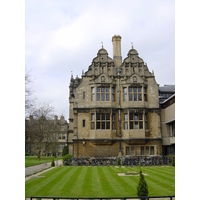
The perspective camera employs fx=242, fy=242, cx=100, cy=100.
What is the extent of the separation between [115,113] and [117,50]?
7.93 metres

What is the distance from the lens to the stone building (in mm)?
25766

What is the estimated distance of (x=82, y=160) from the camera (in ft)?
82.1

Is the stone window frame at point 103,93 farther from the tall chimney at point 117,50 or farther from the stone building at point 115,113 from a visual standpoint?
the tall chimney at point 117,50

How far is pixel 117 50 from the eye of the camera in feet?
Result: 95.5

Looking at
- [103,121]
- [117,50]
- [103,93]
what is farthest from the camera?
[117,50]

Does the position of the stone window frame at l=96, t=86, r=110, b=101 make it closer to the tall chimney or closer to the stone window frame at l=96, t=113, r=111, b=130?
the stone window frame at l=96, t=113, r=111, b=130

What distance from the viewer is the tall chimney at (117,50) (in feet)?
94.2

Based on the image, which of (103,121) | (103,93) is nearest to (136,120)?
(103,121)

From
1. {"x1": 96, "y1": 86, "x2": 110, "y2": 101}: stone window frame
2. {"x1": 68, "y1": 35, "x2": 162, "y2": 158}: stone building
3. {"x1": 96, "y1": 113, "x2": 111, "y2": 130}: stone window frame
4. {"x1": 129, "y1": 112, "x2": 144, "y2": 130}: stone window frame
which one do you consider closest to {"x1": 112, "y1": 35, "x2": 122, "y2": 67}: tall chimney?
{"x1": 68, "y1": 35, "x2": 162, "y2": 158}: stone building

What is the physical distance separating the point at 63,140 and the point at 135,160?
56.1 meters

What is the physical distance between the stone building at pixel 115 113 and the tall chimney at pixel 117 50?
1384 millimetres

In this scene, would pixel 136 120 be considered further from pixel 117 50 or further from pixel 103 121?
pixel 117 50
